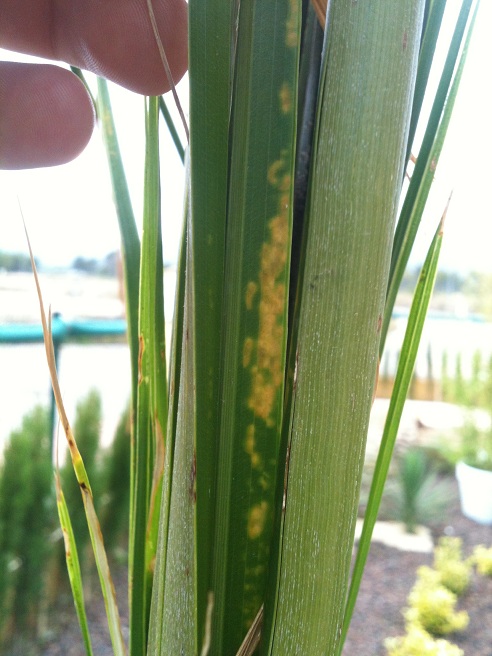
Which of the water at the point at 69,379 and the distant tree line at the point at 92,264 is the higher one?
the distant tree line at the point at 92,264

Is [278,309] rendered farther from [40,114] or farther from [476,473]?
[476,473]

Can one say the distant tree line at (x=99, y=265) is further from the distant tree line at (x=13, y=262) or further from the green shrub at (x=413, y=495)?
the green shrub at (x=413, y=495)

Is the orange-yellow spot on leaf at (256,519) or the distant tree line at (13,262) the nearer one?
the orange-yellow spot on leaf at (256,519)

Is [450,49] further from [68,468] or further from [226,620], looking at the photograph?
[68,468]

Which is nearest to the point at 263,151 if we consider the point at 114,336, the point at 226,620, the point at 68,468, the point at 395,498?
the point at 226,620

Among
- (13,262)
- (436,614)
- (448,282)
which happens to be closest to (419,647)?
(436,614)

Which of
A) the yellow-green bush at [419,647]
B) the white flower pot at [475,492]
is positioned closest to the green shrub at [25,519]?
the yellow-green bush at [419,647]

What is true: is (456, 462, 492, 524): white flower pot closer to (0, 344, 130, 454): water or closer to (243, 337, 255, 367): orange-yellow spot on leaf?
(0, 344, 130, 454): water
